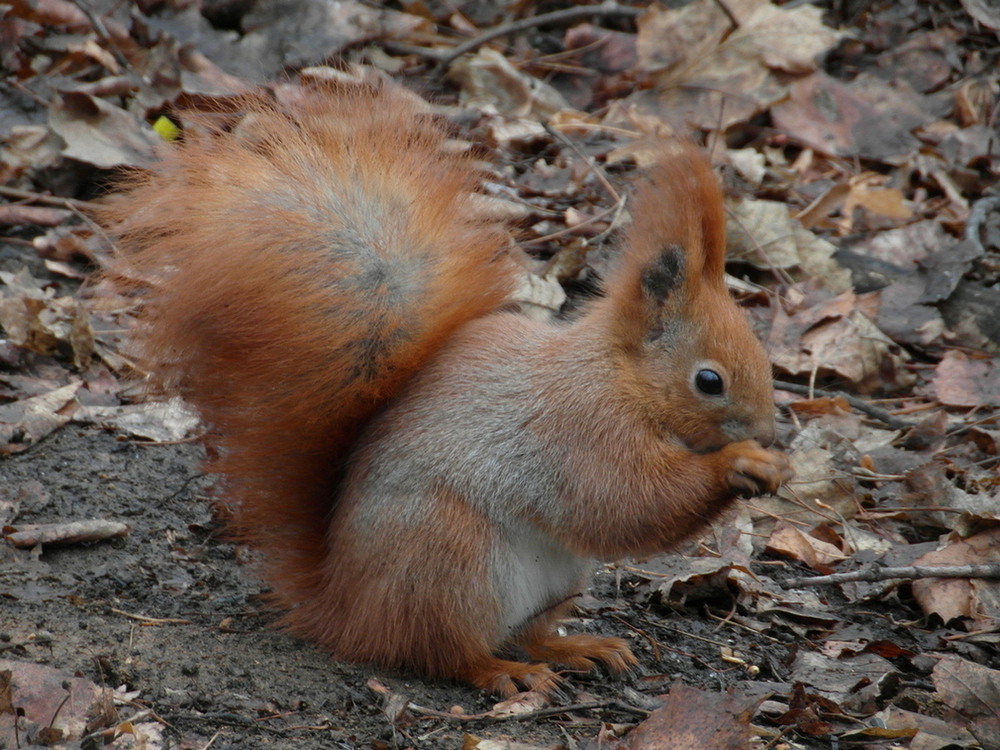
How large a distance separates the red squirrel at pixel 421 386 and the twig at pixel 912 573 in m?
0.42

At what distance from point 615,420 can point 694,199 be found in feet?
1.56

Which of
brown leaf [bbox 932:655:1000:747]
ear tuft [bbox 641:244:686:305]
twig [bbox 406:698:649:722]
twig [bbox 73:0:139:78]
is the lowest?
twig [bbox 406:698:649:722]

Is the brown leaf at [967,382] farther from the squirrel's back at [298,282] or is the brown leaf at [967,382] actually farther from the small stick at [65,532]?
the small stick at [65,532]

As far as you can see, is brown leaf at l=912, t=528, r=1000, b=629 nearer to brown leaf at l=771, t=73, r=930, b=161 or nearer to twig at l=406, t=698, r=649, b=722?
twig at l=406, t=698, r=649, b=722

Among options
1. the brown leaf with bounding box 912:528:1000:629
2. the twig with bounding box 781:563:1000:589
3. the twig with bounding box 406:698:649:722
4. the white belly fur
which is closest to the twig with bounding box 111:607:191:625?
the twig with bounding box 406:698:649:722

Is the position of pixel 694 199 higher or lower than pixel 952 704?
higher

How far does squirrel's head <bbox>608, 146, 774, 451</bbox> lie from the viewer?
2.17 m

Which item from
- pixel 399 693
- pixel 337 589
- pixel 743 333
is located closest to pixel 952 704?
pixel 743 333

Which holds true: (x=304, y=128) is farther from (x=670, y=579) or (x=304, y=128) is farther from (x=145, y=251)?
(x=670, y=579)

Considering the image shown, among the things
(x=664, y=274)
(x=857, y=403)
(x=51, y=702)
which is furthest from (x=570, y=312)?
(x=51, y=702)

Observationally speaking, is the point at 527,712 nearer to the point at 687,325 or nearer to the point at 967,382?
the point at 687,325

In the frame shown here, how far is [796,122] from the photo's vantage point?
185 inches

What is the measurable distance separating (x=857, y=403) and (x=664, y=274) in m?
1.41

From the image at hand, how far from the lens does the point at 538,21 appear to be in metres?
5.03
